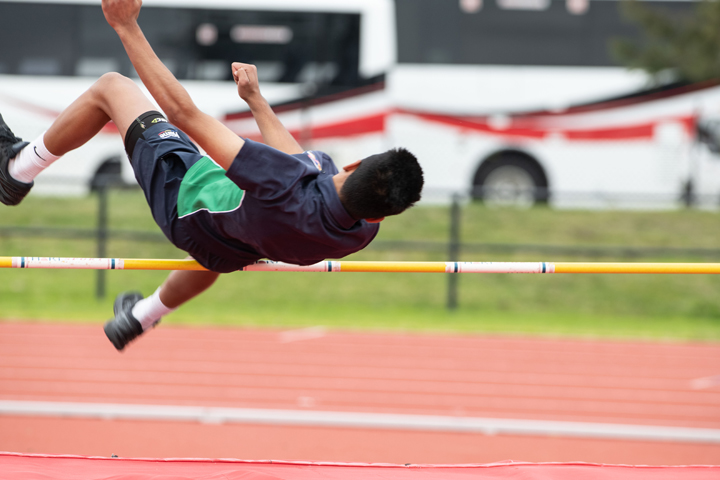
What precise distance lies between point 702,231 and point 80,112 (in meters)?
10.0

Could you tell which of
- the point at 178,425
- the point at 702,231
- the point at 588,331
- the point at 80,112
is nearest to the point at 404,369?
the point at 178,425

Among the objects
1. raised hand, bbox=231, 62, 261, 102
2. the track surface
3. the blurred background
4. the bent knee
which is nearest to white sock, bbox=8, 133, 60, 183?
the bent knee

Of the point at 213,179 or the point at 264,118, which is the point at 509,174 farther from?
the point at 213,179

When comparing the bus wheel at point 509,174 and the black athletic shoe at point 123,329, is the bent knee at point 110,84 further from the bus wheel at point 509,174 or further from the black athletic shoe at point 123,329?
the bus wheel at point 509,174

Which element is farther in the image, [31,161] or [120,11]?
[31,161]

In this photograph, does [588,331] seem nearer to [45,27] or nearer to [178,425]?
[178,425]

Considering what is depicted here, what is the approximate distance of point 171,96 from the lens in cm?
249

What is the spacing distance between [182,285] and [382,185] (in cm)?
129

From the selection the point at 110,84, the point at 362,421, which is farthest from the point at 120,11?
the point at 362,421

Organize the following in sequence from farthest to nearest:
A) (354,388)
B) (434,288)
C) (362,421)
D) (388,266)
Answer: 1. (434,288)
2. (354,388)
3. (362,421)
4. (388,266)

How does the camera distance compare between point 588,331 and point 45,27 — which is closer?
point 588,331

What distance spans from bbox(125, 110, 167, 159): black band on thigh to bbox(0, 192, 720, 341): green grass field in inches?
207

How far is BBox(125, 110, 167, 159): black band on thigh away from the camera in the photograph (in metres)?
2.90

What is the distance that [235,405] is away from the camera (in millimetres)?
5207
